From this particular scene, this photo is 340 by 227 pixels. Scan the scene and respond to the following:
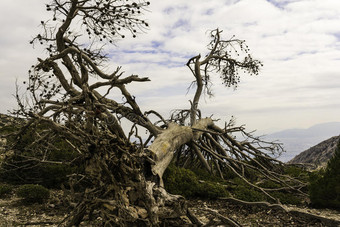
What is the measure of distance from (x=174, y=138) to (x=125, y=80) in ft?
10.4

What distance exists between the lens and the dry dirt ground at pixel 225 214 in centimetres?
566

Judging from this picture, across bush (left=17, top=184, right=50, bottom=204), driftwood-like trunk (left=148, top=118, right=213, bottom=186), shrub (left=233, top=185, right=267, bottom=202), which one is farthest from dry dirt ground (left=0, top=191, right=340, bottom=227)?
driftwood-like trunk (left=148, top=118, right=213, bottom=186)

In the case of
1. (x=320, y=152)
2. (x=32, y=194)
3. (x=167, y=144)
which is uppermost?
(x=167, y=144)

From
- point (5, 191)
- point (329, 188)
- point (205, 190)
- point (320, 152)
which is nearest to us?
point (329, 188)

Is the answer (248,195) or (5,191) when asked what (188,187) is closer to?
(248,195)

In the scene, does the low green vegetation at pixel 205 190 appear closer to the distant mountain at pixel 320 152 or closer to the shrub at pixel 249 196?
the shrub at pixel 249 196

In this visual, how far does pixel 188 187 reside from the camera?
7594 millimetres

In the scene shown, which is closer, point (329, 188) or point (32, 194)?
point (329, 188)

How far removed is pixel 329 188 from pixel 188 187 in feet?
11.2

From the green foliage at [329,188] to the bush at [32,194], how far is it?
6.70 meters

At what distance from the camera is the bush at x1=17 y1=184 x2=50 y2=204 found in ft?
23.0

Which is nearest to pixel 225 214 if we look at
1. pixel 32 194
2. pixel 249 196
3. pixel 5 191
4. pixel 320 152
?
pixel 249 196

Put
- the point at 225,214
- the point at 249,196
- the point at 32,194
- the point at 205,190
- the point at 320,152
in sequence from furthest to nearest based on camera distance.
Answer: the point at 320,152 < the point at 205,190 < the point at 249,196 < the point at 32,194 < the point at 225,214

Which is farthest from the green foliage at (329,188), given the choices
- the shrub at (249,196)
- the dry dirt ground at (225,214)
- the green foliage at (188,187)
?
the green foliage at (188,187)
